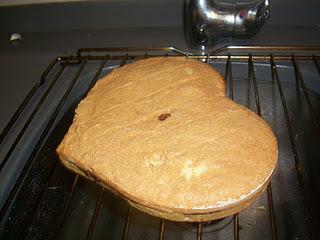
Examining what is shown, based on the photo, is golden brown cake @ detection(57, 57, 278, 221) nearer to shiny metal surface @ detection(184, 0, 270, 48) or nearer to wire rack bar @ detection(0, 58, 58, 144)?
wire rack bar @ detection(0, 58, 58, 144)

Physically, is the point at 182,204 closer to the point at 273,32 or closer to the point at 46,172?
the point at 46,172

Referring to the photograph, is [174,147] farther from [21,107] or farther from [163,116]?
[21,107]

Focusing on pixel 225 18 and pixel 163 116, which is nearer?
pixel 163 116

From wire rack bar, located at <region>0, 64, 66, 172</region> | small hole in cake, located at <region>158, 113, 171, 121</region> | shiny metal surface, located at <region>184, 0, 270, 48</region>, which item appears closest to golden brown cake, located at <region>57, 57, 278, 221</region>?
small hole in cake, located at <region>158, 113, 171, 121</region>

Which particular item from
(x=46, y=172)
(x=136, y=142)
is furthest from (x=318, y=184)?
(x=46, y=172)

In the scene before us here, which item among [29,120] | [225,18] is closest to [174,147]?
[29,120]
